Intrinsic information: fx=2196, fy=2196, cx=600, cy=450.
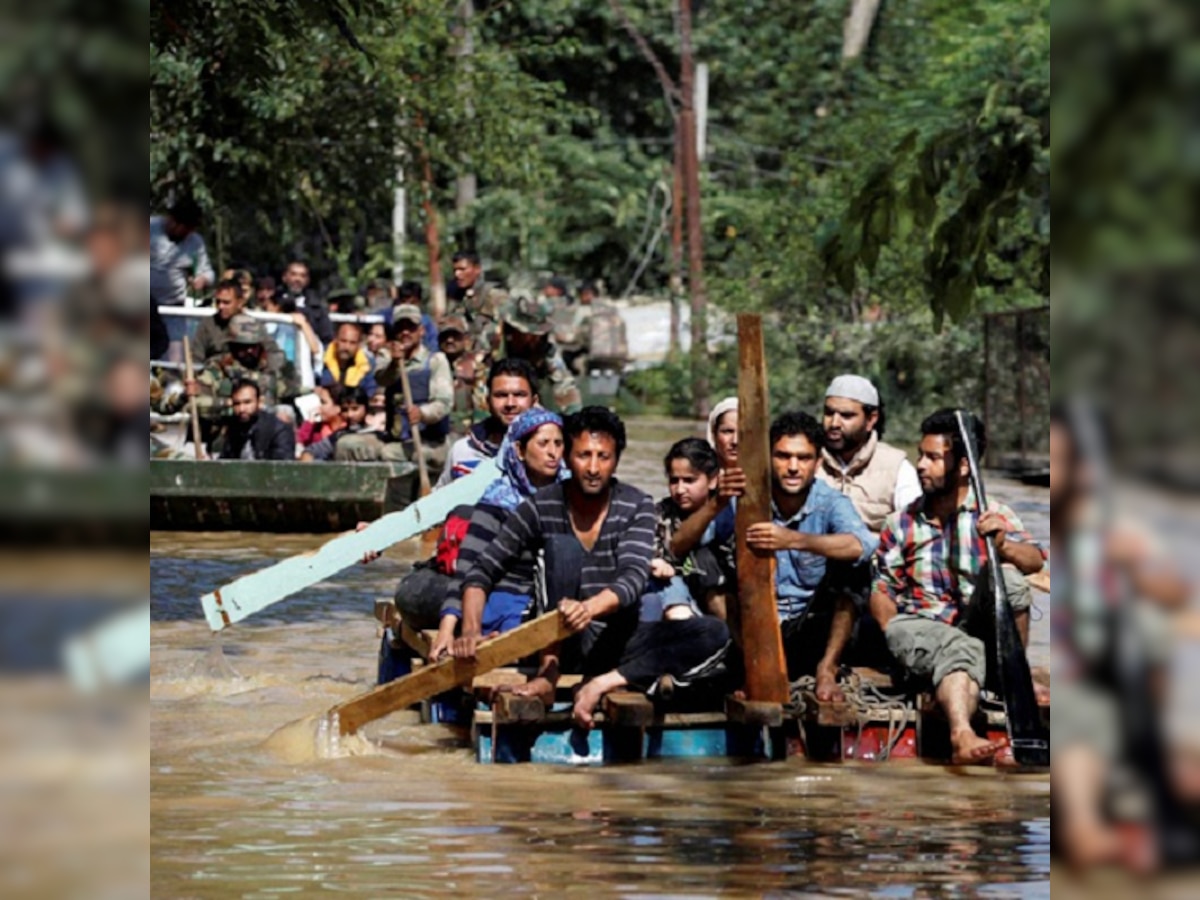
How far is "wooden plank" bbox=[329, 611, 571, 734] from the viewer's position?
22.6ft

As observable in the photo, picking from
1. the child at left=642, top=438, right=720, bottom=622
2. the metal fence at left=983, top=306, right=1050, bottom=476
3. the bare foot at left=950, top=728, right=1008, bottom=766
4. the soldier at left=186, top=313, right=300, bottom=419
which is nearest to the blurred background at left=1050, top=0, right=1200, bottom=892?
the bare foot at left=950, top=728, right=1008, bottom=766

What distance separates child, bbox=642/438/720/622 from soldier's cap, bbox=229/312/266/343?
8.31 metres

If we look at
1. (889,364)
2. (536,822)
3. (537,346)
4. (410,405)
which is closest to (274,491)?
(410,405)

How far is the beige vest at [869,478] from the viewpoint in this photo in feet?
26.8

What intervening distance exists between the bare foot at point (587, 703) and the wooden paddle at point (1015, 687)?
1271mm

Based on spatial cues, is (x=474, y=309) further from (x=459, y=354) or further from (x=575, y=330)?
(x=575, y=330)

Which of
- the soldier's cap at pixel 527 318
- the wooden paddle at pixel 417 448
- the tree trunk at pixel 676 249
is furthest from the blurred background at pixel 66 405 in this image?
the tree trunk at pixel 676 249

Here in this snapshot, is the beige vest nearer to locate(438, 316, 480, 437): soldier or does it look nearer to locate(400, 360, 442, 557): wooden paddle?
locate(400, 360, 442, 557): wooden paddle

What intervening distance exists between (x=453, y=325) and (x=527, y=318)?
8.72ft

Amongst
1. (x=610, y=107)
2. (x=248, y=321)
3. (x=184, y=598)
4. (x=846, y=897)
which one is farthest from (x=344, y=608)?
(x=610, y=107)

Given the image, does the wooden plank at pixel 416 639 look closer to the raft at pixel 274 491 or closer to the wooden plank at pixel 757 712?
the wooden plank at pixel 757 712

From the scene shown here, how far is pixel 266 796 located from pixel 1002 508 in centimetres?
260

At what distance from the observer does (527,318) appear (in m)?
12.8

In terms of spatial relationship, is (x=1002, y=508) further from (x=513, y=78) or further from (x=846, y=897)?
(x=513, y=78)
